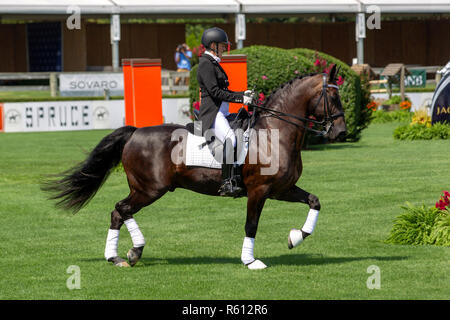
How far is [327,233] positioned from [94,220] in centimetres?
374

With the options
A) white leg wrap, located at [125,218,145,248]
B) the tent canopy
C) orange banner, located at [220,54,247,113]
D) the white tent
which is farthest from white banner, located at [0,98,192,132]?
white leg wrap, located at [125,218,145,248]

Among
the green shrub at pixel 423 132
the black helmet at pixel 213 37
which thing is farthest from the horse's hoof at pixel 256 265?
the green shrub at pixel 423 132

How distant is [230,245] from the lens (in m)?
10.5

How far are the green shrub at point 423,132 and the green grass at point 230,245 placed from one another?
15.8 feet

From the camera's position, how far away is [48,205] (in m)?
14.1

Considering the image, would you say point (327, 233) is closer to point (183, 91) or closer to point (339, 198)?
point (339, 198)

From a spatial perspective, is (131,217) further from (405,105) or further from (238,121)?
(405,105)

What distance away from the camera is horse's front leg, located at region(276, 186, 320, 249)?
29.9 feet

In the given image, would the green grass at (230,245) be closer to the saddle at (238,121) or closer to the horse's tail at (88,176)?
the horse's tail at (88,176)

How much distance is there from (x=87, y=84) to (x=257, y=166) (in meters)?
22.6

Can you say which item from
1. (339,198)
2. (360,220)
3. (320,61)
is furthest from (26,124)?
(360,220)

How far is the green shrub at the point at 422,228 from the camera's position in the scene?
1019cm

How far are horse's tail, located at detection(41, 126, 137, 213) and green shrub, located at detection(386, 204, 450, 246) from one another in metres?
3.66
